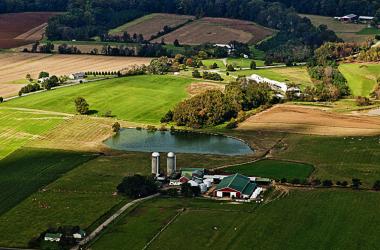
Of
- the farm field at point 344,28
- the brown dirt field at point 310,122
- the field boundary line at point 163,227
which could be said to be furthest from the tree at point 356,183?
the farm field at point 344,28

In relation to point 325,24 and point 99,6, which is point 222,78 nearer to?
point 325,24

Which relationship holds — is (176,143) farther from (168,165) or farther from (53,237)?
(53,237)

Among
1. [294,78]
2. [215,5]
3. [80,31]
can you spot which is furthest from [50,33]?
[294,78]

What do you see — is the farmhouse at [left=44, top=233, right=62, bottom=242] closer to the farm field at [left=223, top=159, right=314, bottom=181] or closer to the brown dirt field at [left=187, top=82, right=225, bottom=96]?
the farm field at [left=223, top=159, right=314, bottom=181]

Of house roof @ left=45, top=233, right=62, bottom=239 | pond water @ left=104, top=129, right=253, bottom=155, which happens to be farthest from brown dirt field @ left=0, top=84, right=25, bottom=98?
house roof @ left=45, top=233, right=62, bottom=239

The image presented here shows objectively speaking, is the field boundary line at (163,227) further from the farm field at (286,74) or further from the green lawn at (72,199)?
the farm field at (286,74)
